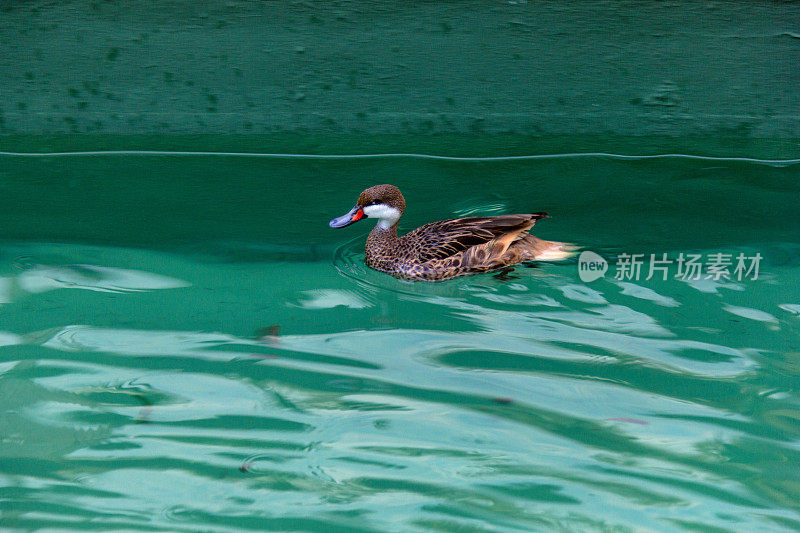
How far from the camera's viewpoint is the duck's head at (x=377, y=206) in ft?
17.3

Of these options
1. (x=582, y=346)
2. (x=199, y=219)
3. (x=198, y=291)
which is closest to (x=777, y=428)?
(x=582, y=346)

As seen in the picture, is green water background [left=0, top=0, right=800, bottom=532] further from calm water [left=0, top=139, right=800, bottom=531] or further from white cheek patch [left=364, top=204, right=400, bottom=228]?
white cheek patch [left=364, top=204, right=400, bottom=228]

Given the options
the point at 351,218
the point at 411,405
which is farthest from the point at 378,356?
the point at 351,218

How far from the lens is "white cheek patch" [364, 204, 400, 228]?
5316mm

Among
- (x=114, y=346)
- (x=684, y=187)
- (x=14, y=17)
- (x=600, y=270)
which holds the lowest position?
(x=114, y=346)

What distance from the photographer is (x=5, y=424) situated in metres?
3.41

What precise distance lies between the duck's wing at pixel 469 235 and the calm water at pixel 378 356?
0.24 meters

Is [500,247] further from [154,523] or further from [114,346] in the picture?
[154,523]

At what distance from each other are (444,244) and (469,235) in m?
0.18

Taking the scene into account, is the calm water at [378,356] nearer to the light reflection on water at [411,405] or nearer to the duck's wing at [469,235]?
the light reflection on water at [411,405]

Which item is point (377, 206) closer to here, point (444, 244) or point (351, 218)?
point (351, 218)

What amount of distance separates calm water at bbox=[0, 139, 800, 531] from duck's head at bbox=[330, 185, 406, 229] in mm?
354

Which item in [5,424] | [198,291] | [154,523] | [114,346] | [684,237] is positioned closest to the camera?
[154,523]

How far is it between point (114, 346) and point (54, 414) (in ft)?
2.28
